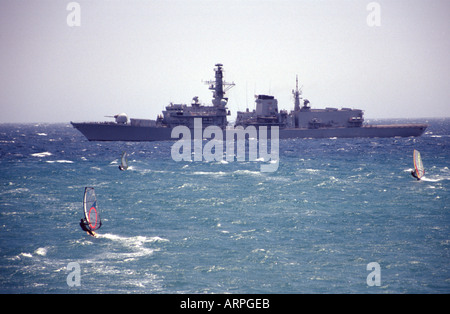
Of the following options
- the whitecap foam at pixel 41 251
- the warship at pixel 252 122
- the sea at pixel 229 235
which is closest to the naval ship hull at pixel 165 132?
the warship at pixel 252 122

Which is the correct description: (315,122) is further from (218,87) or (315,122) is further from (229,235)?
(229,235)

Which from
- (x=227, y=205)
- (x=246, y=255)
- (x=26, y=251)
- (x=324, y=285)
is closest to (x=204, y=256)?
(x=246, y=255)

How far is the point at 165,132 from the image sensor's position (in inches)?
3853

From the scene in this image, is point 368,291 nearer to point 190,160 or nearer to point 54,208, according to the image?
point 54,208

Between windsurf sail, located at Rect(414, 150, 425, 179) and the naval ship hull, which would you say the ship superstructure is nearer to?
the naval ship hull

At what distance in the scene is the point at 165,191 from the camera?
38.5 m

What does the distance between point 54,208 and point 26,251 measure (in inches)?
408

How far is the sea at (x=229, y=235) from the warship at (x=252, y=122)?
51.4 m

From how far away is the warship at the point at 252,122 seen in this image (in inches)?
3814

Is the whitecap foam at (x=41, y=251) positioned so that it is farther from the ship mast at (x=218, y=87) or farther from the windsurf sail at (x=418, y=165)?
the ship mast at (x=218, y=87)

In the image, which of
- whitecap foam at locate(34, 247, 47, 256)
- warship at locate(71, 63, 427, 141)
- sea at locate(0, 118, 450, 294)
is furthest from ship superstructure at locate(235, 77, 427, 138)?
whitecap foam at locate(34, 247, 47, 256)

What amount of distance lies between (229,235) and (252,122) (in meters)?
83.8

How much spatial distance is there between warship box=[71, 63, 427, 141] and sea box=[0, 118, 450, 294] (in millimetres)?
51376

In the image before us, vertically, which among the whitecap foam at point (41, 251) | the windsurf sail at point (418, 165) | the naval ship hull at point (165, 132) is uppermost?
the naval ship hull at point (165, 132)
